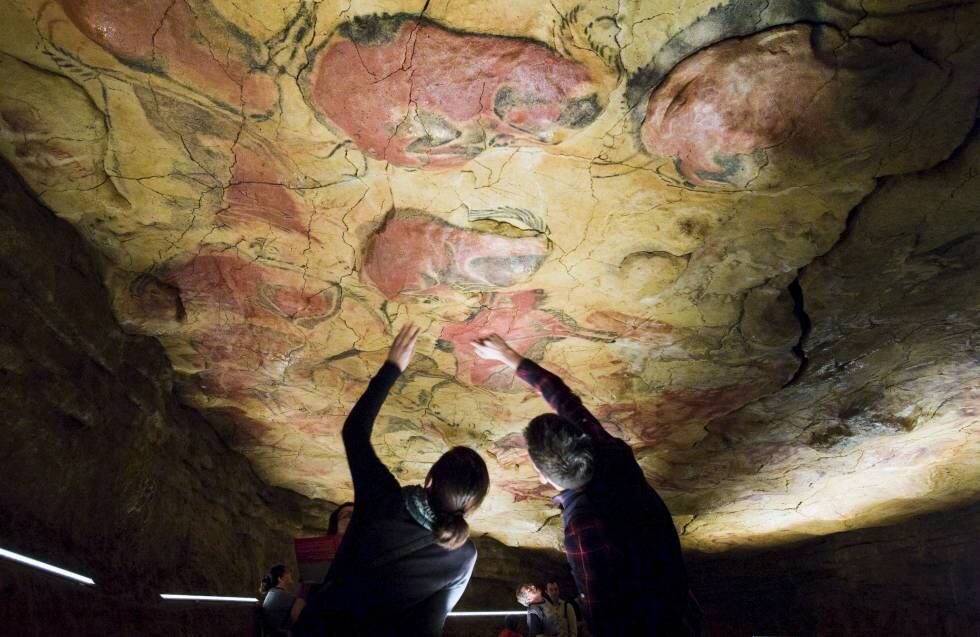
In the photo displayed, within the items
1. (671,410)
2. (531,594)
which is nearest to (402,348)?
(671,410)

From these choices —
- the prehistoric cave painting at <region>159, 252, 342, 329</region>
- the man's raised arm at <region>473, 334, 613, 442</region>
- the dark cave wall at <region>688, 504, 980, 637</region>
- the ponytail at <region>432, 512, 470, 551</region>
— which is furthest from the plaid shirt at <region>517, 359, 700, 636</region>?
the dark cave wall at <region>688, 504, 980, 637</region>

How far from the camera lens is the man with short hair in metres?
1.40

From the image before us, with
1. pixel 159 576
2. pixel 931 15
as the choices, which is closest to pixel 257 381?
pixel 159 576

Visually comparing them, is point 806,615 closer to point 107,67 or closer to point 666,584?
point 666,584

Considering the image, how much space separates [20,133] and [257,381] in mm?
1634

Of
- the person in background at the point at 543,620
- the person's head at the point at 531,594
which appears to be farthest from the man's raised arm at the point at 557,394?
the person's head at the point at 531,594

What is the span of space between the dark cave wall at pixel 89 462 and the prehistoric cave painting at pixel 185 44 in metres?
0.83

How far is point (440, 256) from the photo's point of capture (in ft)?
7.76

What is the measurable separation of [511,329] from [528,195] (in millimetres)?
876

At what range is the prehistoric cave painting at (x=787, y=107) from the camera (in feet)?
5.34

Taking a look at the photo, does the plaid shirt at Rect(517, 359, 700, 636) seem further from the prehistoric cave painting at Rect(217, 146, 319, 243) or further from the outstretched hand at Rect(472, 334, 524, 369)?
the prehistoric cave painting at Rect(217, 146, 319, 243)

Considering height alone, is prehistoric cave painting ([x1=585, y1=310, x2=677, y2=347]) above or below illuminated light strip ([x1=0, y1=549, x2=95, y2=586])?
above

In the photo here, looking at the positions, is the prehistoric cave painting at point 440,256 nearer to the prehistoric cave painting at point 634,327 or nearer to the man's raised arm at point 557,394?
the man's raised arm at point 557,394

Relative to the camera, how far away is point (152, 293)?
2.63 metres
